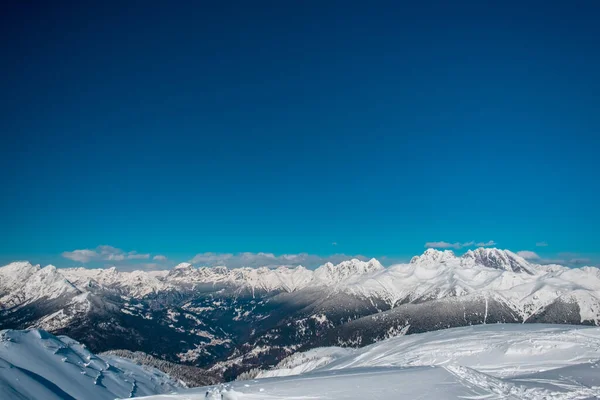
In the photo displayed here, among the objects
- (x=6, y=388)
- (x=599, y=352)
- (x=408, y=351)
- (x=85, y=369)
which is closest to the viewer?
(x=599, y=352)

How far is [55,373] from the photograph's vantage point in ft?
312

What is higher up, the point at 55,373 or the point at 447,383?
the point at 447,383

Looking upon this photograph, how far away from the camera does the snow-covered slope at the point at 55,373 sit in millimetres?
73375

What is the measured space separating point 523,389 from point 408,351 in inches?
1839

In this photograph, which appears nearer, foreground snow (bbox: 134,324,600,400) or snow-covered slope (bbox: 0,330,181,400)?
foreground snow (bbox: 134,324,600,400)

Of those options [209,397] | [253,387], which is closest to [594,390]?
[253,387]

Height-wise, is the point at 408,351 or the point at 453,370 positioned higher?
the point at 453,370

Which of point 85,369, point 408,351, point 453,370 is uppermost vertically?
point 453,370

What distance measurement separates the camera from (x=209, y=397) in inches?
1132

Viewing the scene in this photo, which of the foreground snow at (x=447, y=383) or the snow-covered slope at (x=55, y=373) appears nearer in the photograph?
the foreground snow at (x=447, y=383)

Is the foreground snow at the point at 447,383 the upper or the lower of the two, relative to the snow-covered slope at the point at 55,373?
upper

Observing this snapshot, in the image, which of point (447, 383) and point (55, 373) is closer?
point (447, 383)

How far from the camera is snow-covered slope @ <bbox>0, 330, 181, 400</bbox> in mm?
73375

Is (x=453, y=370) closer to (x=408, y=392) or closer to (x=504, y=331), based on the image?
(x=408, y=392)
